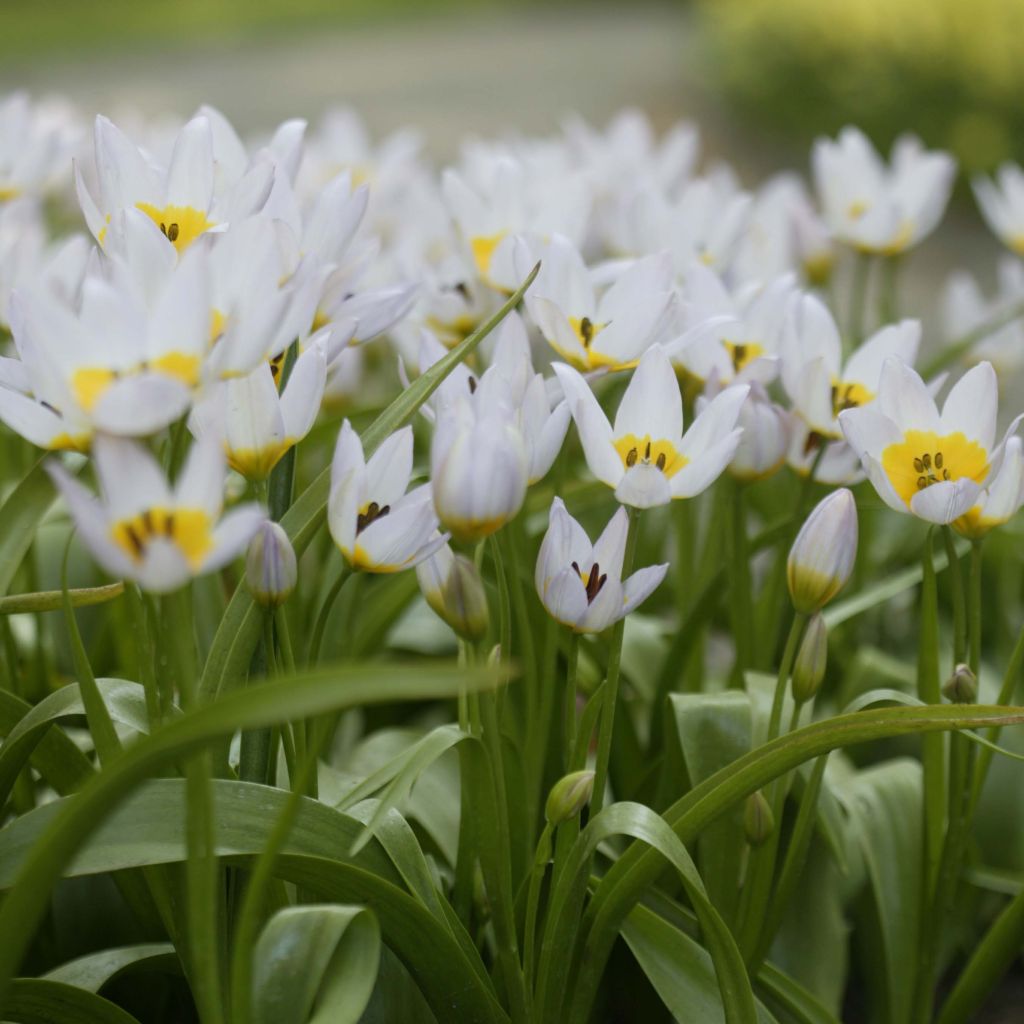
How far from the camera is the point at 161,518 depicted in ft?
2.40

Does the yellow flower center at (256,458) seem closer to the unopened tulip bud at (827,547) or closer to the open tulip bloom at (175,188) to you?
the open tulip bloom at (175,188)

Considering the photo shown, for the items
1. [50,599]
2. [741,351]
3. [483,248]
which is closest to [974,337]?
[741,351]

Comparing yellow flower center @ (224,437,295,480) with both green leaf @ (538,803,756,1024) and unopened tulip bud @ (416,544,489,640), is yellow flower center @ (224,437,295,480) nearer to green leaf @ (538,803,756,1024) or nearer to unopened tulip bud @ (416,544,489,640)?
unopened tulip bud @ (416,544,489,640)

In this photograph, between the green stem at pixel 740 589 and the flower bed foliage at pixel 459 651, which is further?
the green stem at pixel 740 589

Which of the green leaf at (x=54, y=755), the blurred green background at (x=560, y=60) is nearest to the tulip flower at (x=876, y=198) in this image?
the green leaf at (x=54, y=755)

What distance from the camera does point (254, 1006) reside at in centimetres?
90

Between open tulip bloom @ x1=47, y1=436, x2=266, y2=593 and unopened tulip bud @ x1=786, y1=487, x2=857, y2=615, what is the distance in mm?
447

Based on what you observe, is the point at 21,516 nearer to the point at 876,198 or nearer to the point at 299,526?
the point at 299,526

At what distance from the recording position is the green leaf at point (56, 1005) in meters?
0.96

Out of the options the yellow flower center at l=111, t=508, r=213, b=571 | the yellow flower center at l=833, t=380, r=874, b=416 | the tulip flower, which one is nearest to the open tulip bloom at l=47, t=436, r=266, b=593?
the yellow flower center at l=111, t=508, r=213, b=571

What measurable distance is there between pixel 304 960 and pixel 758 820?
0.40 meters

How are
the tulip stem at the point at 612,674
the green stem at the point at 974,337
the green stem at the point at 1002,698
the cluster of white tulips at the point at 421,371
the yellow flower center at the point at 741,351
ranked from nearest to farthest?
the cluster of white tulips at the point at 421,371 → the tulip stem at the point at 612,674 → the green stem at the point at 1002,698 → the yellow flower center at the point at 741,351 → the green stem at the point at 974,337

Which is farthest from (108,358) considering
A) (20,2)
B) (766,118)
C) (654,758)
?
(20,2)

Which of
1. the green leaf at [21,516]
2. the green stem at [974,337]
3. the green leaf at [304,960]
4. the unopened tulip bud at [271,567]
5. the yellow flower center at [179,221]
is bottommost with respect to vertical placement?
the green leaf at [304,960]
